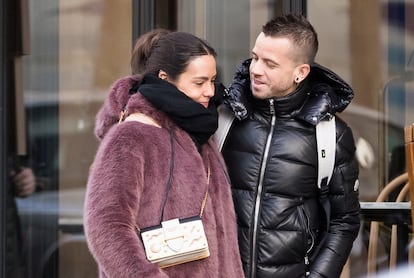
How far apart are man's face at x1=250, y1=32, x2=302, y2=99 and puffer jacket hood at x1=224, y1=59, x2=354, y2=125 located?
0.13ft

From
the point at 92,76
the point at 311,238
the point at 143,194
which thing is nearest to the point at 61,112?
the point at 92,76

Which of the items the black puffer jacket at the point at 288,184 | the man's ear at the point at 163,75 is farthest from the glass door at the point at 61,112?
the man's ear at the point at 163,75

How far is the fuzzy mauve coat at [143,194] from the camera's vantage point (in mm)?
2135

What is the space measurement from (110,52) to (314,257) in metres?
2.58

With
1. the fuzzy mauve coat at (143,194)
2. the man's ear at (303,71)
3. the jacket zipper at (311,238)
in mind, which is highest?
the man's ear at (303,71)

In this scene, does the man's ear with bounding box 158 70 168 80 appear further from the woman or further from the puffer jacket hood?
the puffer jacket hood

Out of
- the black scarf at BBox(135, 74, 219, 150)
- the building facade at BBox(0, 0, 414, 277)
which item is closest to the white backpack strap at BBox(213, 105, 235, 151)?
the black scarf at BBox(135, 74, 219, 150)

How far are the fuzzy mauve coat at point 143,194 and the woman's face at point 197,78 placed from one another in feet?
0.35

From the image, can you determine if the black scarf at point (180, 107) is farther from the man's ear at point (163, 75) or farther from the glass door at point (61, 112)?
the glass door at point (61, 112)

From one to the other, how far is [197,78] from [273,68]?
366mm

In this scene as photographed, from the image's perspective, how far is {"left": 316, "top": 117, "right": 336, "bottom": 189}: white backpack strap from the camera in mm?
2545

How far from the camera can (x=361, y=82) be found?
5039mm

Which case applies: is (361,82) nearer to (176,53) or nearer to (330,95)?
(330,95)

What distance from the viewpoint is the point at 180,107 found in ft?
7.35
